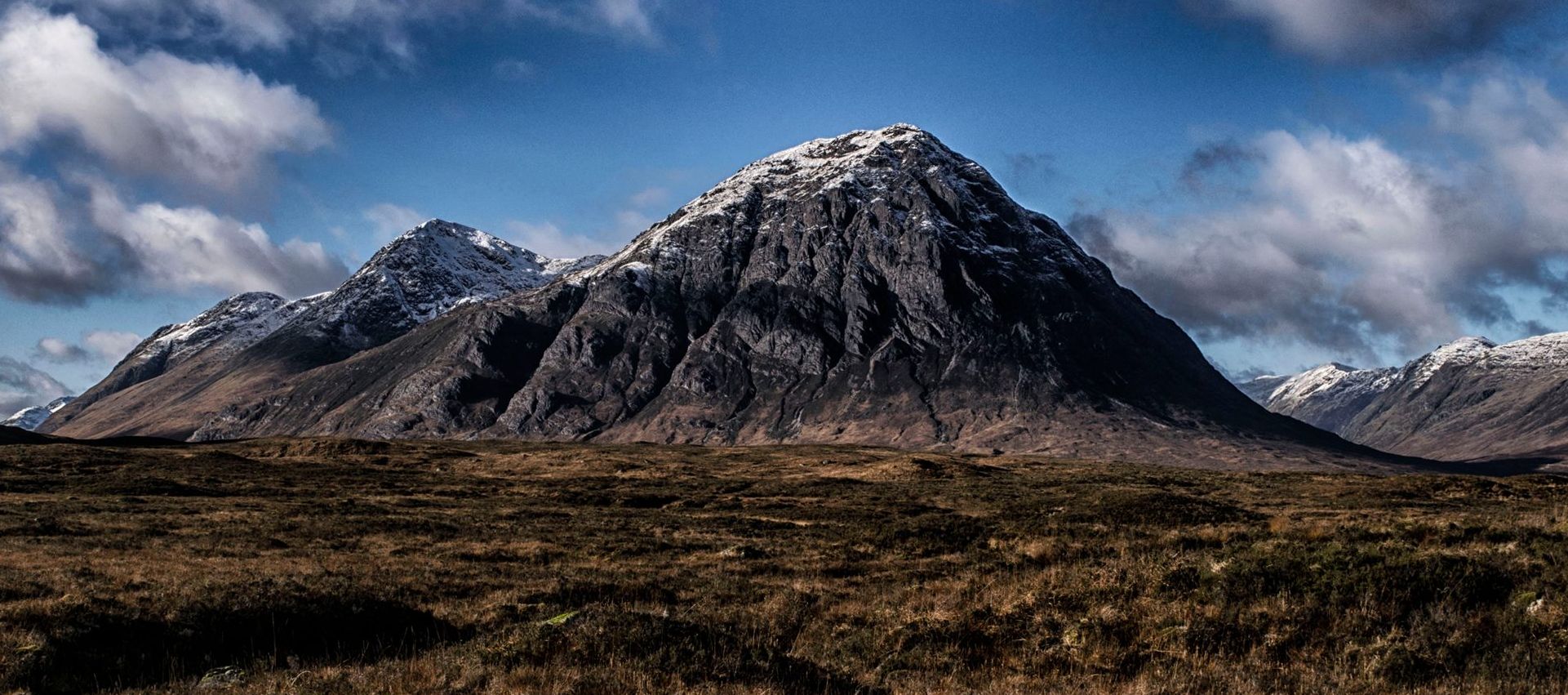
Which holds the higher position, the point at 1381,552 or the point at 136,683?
the point at 1381,552

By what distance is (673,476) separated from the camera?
98.4 metres

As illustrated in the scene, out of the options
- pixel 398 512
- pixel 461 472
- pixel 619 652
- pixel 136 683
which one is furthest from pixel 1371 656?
pixel 461 472

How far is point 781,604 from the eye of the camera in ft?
79.3

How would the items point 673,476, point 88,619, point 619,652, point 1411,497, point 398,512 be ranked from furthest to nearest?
1. point 673,476
2. point 1411,497
3. point 398,512
4. point 88,619
5. point 619,652

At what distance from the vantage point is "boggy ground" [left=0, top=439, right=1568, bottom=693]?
15.8 metres

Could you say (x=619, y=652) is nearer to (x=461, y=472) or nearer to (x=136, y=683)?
(x=136, y=683)

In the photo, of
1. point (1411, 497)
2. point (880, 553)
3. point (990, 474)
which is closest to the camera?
point (880, 553)

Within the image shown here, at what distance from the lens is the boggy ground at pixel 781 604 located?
15.8m

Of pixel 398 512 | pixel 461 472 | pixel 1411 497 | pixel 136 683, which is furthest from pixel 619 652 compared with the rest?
pixel 461 472

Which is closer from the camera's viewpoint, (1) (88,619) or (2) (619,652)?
(2) (619,652)

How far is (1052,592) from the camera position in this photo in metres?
21.0

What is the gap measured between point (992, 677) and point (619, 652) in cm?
611

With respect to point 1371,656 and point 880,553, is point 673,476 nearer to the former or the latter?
point 880,553

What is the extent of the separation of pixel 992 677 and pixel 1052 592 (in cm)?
532
